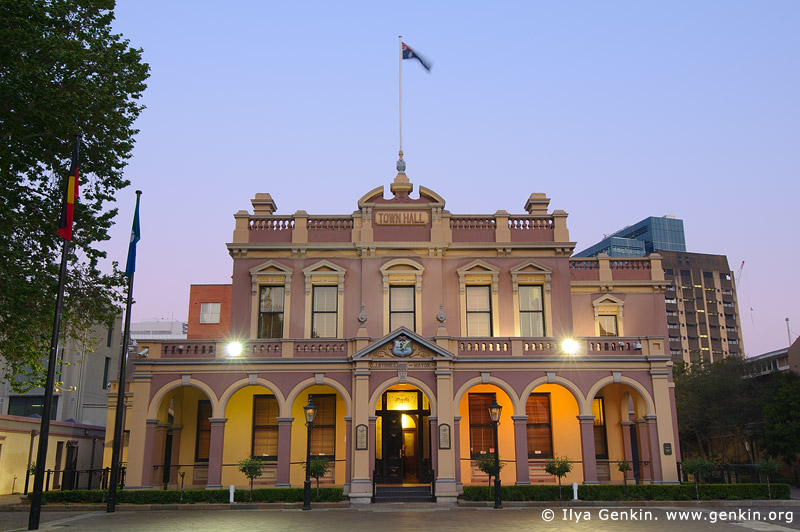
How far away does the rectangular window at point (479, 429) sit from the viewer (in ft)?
98.4

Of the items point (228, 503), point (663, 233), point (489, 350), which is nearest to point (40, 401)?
point (228, 503)

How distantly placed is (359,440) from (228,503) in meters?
5.40

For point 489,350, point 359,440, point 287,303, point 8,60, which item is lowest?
point 359,440

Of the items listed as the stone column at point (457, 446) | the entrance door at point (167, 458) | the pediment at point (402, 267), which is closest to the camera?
the stone column at point (457, 446)

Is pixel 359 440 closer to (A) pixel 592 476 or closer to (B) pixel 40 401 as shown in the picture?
(A) pixel 592 476

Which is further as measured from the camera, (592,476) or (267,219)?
(267,219)

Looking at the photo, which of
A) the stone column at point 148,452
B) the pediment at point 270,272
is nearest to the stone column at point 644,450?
the pediment at point 270,272

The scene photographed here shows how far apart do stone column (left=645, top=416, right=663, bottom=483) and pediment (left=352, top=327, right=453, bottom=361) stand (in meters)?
8.57

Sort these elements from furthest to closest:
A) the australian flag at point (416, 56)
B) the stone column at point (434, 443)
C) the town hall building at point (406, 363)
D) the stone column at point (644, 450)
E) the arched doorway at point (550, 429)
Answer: the australian flag at point (416, 56)
the arched doorway at point (550, 429)
the stone column at point (644, 450)
the town hall building at point (406, 363)
the stone column at point (434, 443)

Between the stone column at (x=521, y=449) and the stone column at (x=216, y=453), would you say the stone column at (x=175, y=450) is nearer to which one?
the stone column at (x=216, y=453)

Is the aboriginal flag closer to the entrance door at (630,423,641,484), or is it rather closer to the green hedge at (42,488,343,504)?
the green hedge at (42,488,343,504)

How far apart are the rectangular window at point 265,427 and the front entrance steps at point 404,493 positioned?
223 inches

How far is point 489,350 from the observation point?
94.3ft

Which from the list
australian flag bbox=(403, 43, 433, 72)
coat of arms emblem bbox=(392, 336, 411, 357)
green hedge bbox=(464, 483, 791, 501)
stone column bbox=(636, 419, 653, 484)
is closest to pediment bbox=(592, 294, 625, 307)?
stone column bbox=(636, 419, 653, 484)
